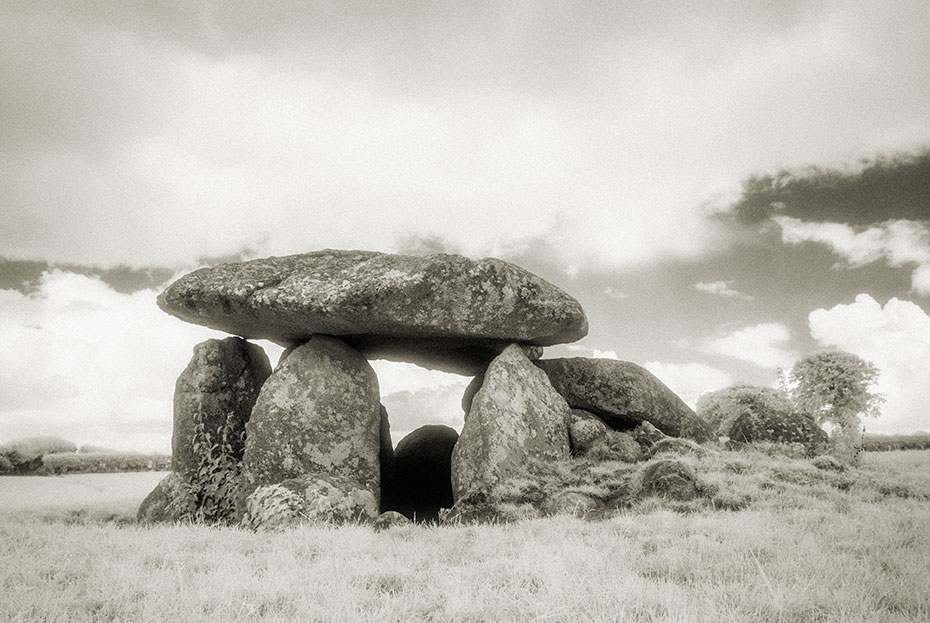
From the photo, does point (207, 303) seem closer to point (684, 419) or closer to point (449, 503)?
point (449, 503)

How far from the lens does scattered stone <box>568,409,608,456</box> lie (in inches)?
481

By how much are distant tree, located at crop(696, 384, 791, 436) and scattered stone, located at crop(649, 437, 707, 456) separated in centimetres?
386

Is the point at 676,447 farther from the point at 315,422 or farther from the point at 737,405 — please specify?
the point at 315,422

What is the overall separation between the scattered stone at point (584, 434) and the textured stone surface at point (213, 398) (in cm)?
747

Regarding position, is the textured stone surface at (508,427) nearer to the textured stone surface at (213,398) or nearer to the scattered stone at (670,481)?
the scattered stone at (670,481)

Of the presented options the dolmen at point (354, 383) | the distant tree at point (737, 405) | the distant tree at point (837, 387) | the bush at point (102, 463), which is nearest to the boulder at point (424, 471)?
the dolmen at point (354, 383)

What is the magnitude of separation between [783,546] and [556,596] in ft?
10.2

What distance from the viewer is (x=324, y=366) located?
13.0 metres

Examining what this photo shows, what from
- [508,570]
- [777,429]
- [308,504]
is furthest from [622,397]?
[508,570]

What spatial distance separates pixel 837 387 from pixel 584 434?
94.3 ft

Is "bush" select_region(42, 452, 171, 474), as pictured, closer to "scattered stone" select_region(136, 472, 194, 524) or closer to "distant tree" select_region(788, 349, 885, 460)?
"scattered stone" select_region(136, 472, 194, 524)

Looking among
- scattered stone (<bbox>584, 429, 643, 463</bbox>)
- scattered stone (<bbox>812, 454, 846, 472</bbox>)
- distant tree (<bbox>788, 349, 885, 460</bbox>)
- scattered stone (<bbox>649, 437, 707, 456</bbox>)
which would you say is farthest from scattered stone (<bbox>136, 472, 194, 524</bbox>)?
distant tree (<bbox>788, 349, 885, 460</bbox>)

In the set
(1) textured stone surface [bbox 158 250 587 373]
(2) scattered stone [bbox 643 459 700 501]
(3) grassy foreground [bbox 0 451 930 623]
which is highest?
(1) textured stone surface [bbox 158 250 587 373]

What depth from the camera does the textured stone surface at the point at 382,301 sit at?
39.1ft
